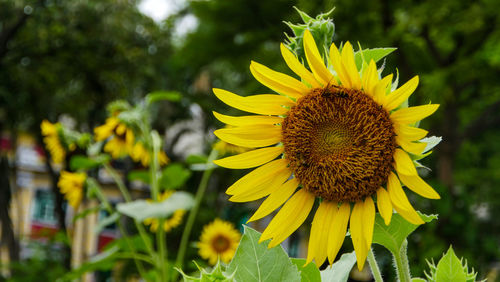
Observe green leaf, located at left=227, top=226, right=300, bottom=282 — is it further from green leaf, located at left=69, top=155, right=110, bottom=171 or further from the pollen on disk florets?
green leaf, located at left=69, top=155, right=110, bottom=171

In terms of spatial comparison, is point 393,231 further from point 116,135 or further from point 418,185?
point 116,135

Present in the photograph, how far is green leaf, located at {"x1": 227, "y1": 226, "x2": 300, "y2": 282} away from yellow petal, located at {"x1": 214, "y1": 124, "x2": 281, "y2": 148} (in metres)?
0.05

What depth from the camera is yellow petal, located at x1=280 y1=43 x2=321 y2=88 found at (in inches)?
10.7

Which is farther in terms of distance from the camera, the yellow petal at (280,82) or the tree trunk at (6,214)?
the tree trunk at (6,214)

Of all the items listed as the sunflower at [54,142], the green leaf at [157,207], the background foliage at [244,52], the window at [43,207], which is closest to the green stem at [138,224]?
the green leaf at [157,207]

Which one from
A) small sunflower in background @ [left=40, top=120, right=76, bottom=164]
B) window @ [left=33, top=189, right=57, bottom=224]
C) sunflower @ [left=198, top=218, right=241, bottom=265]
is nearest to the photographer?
small sunflower in background @ [left=40, top=120, right=76, bottom=164]

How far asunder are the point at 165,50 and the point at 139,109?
4.49 meters

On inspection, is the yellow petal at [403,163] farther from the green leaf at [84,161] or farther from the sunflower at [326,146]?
the green leaf at [84,161]

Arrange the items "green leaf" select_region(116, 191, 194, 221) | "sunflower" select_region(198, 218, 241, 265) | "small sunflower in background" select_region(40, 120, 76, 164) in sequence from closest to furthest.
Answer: "green leaf" select_region(116, 191, 194, 221), "small sunflower in background" select_region(40, 120, 76, 164), "sunflower" select_region(198, 218, 241, 265)

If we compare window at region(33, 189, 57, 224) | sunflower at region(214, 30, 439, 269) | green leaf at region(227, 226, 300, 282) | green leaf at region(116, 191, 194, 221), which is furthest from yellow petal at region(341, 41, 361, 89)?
window at region(33, 189, 57, 224)

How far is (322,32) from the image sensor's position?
0.32 meters

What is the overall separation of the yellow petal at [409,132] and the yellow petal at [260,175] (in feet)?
0.24

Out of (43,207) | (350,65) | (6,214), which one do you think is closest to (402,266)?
(350,65)

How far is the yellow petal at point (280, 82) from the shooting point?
0.94ft
